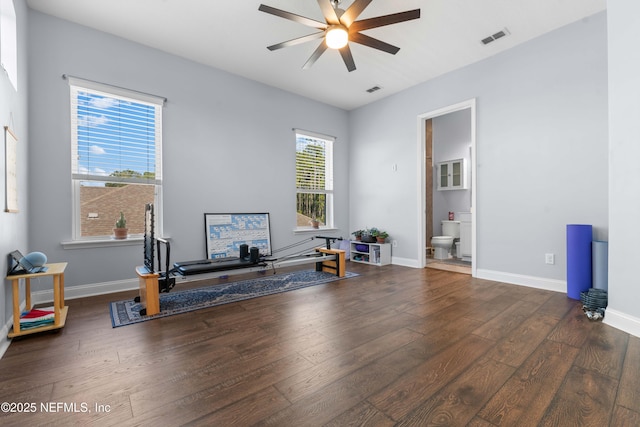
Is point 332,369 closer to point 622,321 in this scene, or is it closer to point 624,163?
point 622,321

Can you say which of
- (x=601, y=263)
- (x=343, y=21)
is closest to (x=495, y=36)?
(x=343, y=21)

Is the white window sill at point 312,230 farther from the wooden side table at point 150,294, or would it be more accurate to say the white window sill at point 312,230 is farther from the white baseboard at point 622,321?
the white baseboard at point 622,321

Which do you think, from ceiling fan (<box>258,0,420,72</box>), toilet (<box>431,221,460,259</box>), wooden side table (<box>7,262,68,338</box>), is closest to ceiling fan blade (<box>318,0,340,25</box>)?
ceiling fan (<box>258,0,420,72</box>)

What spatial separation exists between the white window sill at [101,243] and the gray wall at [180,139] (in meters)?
0.06

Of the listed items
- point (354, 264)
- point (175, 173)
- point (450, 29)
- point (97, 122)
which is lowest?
point (354, 264)

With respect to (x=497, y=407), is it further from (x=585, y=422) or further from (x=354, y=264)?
(x=354, y=264)

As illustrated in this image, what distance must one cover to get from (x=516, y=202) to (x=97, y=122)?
5.47m

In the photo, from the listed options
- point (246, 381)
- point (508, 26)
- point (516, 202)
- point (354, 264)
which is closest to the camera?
point (246, 381)

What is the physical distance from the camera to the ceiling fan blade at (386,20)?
2592 mm

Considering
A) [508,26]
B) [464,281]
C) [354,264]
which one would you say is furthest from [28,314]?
[508,26]

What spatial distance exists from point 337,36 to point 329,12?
0.28m

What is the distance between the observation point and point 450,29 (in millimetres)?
3521

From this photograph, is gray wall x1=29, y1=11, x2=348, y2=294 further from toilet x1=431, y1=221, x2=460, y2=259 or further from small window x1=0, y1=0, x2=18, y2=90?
toilet x1=431, y1=221, x2=460, y2=259

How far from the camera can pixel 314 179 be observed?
5.89 m
